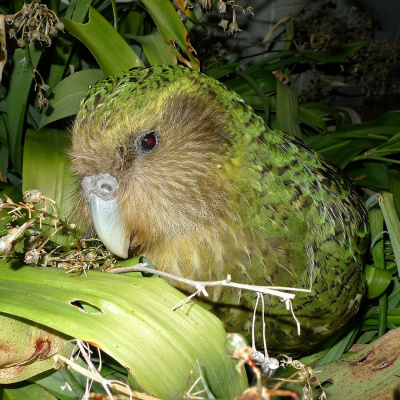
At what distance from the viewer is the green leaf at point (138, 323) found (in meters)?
0.41

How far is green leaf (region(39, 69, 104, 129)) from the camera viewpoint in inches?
38.1

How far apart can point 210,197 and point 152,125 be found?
13 centimetres

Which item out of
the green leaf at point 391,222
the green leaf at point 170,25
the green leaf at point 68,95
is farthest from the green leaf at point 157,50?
the green leaf at point 391,222

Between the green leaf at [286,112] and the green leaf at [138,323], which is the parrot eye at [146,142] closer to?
the green leaf at [138,323]

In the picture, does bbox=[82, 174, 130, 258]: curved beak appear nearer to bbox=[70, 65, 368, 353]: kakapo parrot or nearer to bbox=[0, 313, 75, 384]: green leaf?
bbox=[70, 65, 368, 353]: kakapo parrot

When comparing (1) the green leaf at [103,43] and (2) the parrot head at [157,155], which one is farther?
(1) the green leaf at [103,43]

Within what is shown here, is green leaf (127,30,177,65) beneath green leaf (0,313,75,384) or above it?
above

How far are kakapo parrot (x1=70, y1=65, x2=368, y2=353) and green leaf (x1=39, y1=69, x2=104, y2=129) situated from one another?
1.05ft

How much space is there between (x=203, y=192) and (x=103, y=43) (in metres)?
0.42

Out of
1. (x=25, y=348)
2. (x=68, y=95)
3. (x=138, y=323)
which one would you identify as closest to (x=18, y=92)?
(x=68, y=95)

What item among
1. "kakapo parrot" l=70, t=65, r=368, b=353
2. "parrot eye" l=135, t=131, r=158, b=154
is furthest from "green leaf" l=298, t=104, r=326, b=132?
"parrot eye" l=135, t=131, r=158, b=154

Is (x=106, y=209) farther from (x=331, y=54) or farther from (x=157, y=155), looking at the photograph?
(x=331, y=54)

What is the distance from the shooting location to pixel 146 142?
60 cm

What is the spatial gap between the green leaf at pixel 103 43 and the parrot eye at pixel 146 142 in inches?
12.7
